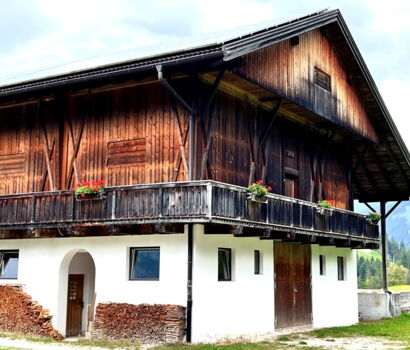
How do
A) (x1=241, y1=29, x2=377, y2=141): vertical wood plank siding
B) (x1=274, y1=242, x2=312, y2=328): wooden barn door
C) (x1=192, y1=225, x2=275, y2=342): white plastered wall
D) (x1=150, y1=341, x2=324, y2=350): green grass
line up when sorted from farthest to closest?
1. (x1=274, y1=242, x2=312, y2=328): wooden barn door
2. (x1=241, y1=29, x2=377, y2=141): vertical wood plank siding
3. (x1=192, y1=225, x2=275, y2=342): white plastered wall
4. (x1=150, y1=341, x2=324, y2=350): green grass

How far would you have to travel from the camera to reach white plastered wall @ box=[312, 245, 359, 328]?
26750 mm

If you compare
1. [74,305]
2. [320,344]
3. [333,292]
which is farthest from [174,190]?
[333,292]

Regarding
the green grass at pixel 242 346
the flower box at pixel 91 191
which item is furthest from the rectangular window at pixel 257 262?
the flower box at pixel 91 191

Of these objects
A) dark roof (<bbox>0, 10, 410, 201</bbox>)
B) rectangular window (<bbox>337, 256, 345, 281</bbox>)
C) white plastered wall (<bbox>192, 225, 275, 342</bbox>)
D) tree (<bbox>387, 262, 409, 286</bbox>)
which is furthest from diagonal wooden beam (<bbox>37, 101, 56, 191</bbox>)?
tree (<bbox>387, 262, 409, 286</bbox>)

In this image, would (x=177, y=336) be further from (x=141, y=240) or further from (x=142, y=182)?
(x=142, y=182)

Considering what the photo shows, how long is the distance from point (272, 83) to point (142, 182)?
17.1ft

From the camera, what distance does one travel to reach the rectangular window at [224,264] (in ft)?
67.8

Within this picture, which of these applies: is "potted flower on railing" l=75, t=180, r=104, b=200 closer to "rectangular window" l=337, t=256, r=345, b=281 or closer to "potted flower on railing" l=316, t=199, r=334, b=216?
"potted flower on railing" l=316, t=199, r=334, b=216

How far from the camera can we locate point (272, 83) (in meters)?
21.8

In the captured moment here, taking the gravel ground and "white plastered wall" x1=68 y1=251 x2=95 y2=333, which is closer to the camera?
the gravel ground

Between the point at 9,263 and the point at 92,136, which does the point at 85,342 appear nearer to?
the point at 9,263

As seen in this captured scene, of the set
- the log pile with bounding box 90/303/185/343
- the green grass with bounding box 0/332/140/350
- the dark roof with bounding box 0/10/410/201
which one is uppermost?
the dark roof with bounding box 0/10/410/201

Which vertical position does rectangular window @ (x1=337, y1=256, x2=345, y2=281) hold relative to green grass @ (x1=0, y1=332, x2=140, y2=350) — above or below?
above

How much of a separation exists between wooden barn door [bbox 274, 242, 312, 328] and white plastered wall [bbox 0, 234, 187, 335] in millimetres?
5648
